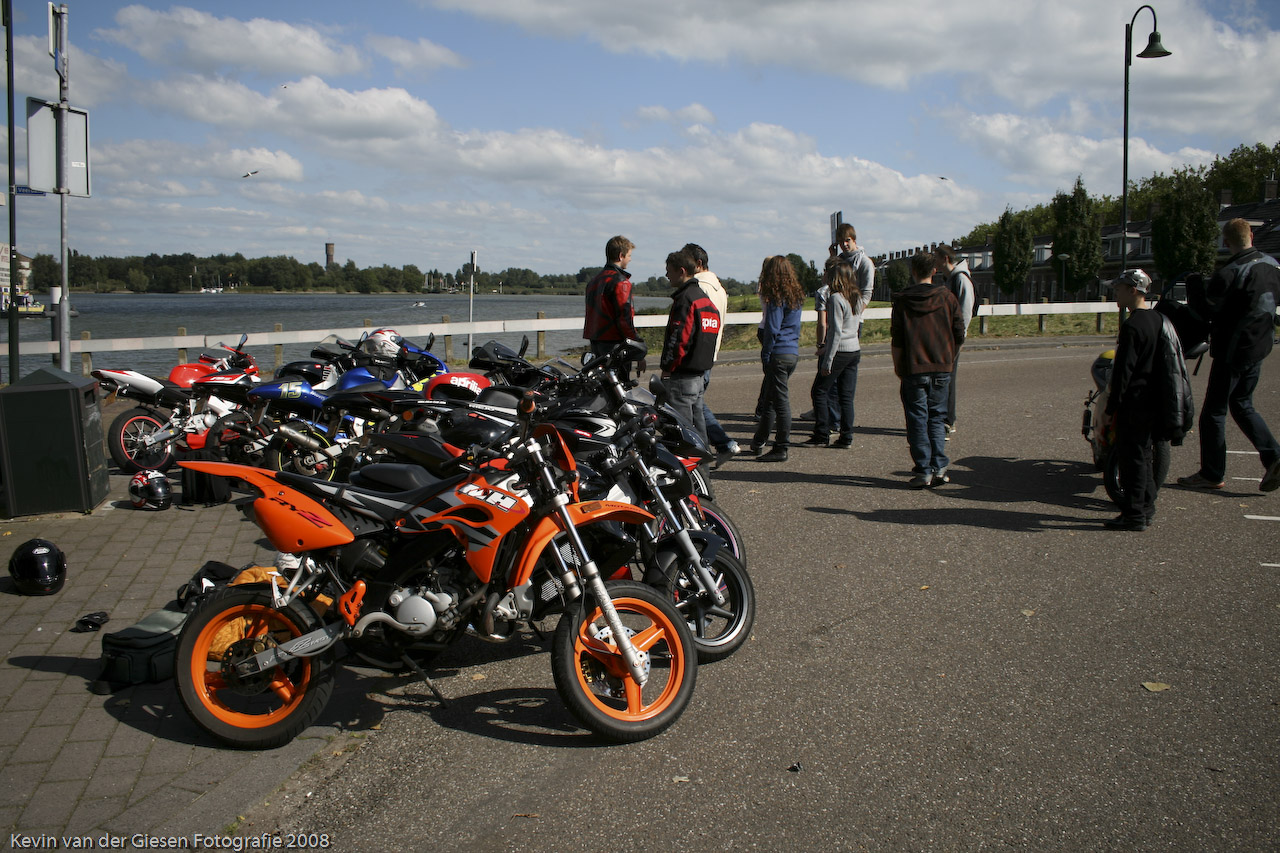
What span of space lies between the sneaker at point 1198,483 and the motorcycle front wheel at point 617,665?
6158 millimetres

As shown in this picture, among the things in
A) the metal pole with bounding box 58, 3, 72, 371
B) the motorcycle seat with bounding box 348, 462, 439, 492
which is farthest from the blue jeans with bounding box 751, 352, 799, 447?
the metal pole with bounding box 58, 3, 72, 371

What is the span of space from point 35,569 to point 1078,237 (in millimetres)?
78308

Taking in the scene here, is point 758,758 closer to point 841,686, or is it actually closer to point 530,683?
point 841,686

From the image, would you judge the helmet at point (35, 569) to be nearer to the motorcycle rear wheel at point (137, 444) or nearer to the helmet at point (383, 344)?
the motorcycle rear wheel at point (137, 444)

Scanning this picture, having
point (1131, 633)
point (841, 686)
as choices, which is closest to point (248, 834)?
point (841, 686)

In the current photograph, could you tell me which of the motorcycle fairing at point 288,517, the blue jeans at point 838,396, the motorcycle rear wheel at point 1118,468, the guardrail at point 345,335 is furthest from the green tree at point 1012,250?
the motorcycle fairing at point 288,517

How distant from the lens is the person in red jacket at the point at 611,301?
8.24 m

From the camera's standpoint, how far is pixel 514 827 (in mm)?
3129

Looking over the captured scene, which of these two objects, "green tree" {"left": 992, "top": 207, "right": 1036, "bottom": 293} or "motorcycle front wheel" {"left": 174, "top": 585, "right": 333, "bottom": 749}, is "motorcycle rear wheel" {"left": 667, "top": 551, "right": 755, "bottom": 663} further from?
"green tree" {"left": 992, "top": 207, "right": 1036, "bottom": 293}

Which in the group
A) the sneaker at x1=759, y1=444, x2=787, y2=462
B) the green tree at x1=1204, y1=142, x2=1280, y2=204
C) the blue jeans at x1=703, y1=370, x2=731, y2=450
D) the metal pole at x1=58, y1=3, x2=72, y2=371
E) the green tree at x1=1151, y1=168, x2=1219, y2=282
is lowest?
the sneaker at x1=759, y1=444, x2=787, y2=462

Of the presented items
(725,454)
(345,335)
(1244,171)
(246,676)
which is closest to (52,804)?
(246,676)

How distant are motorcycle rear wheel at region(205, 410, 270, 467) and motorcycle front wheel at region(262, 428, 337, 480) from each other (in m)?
0.25

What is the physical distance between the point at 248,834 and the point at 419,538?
49.3 inches

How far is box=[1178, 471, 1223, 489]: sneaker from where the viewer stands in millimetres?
7820
